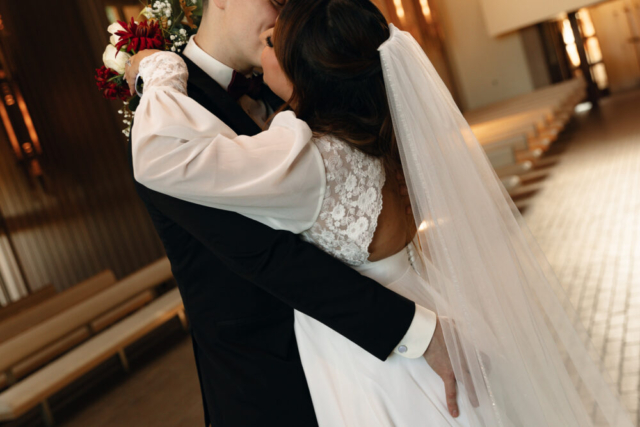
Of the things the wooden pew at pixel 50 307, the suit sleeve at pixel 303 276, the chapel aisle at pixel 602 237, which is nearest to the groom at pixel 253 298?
the suit sleeve at pixel 303 276

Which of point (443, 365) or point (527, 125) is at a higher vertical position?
point (443, 365)

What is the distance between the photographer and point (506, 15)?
1633 centimetres

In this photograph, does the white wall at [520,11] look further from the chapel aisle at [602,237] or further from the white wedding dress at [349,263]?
the white wedding dress at [349,263]

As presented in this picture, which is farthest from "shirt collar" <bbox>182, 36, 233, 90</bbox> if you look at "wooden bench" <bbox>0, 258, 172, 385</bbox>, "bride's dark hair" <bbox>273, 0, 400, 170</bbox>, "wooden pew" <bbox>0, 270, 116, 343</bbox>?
"wooden pew" <bbox>0, 270, 116, 343</bbox>

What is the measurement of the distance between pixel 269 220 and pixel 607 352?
312 centimetres

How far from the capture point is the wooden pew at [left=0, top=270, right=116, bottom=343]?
5.52 meters

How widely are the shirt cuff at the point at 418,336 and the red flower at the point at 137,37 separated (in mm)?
1057

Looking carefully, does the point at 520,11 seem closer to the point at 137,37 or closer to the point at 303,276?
the point at 137,37

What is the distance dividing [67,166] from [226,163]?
7048mm

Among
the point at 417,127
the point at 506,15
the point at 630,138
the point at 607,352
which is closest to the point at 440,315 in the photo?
the point at 417,127

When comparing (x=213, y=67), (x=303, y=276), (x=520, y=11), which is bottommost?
(x=303, y=276)

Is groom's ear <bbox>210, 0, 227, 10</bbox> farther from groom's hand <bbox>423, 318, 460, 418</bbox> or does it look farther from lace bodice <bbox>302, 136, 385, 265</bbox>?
groom's hand <bbox>423, 318, 460, 418</bbox>

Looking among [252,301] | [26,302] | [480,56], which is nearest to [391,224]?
[252,301]

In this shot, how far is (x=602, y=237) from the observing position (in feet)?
19.2
